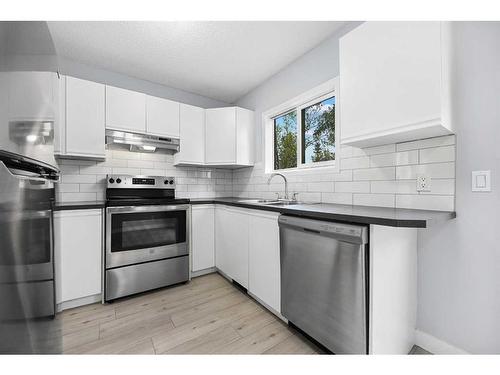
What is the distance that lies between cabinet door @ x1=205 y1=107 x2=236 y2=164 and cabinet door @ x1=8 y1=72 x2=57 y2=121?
2097 mm

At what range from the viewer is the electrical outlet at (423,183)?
4.50 feet

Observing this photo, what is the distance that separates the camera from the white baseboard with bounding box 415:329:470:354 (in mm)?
1302

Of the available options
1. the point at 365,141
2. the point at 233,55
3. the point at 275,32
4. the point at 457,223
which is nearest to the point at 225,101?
the point at 233,55

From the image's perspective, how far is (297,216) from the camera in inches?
58.6

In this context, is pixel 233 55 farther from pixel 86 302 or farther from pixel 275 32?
pixel 86 302

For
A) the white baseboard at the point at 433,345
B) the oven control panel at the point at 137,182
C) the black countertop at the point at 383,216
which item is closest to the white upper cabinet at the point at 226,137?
the oven control panel at the point at 137,182

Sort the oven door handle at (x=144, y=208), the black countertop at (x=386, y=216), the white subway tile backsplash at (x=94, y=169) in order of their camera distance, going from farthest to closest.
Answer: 1. the white subway tile backsplash at (x=94, y=169)
2. the oven door handle at (x=144, y=208)
3. the black countertop at (x=386, y=216)

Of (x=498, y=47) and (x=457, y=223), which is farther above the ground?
(x=498, y=47)

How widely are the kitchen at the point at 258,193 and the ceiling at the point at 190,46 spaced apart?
0.07 ft

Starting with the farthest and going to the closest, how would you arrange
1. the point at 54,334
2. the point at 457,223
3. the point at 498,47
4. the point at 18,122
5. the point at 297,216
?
the point at 297,216, the point at 457,223, the point at 498,47, the point at 54,334, the point at 18,122

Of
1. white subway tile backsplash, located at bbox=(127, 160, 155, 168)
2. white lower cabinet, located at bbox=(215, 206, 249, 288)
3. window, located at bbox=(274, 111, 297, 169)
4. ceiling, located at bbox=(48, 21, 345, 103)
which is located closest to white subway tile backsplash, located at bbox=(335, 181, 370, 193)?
window, located at bbox=(274, 111, 297, 169)

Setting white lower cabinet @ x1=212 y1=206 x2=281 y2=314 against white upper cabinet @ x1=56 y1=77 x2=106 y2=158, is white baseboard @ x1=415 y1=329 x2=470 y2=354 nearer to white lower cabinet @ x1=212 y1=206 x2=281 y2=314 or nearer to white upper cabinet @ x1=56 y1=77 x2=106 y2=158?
white lower cabinet @ x1=212 y1=206 x2=281 y2=314

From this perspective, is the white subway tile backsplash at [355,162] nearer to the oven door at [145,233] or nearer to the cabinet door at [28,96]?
the oven door at [145,233]
